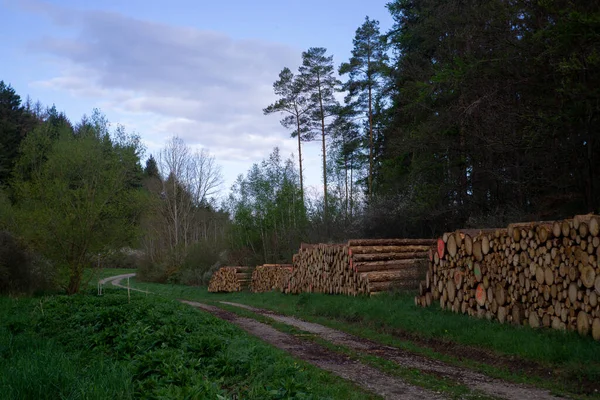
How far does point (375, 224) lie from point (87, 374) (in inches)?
798

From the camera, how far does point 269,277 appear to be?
27.9m

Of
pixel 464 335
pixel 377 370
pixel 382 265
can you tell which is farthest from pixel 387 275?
pixel 377 370

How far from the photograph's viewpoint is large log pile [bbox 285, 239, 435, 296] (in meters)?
16.3

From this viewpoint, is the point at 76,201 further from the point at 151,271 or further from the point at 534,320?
the point at 151,271

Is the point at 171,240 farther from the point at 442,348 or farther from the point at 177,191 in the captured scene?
the point at 442,348

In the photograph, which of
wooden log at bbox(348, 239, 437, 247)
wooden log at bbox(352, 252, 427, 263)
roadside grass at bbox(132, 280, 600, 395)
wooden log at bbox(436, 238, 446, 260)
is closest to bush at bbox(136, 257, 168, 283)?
roadside grass at bbox(132, 280, 600, 395)

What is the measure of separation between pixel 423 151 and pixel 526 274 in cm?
1316

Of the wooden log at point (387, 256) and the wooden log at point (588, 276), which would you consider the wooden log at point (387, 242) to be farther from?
the wooden log at point (588, 276)

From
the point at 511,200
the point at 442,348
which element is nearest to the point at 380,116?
the point at 511,200

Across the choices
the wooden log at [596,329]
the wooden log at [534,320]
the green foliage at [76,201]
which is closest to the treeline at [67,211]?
the green foliage at [76,201]

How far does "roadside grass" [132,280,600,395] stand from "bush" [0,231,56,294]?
9.83 m

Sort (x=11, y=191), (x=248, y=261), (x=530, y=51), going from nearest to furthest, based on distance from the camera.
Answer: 1. (x=530, y=51)
2. (x=11, y=191)
3. (x=248, y=261)

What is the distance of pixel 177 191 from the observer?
51.8m

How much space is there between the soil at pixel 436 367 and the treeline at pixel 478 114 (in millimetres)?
7439
